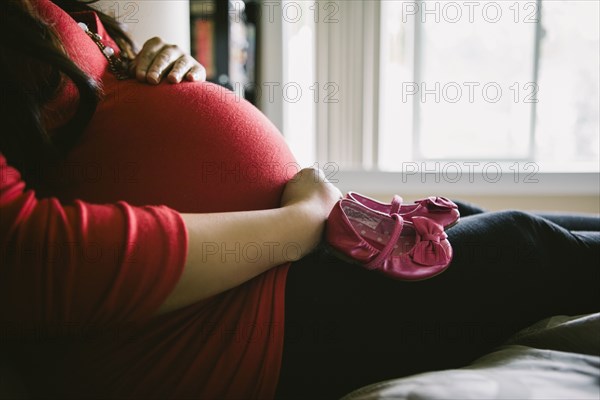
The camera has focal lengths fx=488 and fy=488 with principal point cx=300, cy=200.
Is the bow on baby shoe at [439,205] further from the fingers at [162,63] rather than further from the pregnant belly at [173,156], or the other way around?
the fingers at [162,63]

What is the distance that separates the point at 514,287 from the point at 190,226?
411mm

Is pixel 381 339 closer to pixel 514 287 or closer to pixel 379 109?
pixel 514 287

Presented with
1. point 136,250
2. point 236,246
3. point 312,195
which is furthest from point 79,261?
point 312,195

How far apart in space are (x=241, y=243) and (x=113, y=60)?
459 mm

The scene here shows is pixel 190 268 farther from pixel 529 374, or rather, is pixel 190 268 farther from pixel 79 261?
pixel 529 374

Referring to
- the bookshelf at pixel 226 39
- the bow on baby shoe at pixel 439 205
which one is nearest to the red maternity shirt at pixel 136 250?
the bow on baby shoe at pixel 439 205

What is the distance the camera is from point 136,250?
481mm

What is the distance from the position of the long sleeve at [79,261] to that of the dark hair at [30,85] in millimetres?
74

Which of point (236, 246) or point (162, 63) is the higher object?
point (162, 63)

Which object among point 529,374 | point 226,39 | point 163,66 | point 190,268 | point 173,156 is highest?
point 226,39

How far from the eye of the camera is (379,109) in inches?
80.4

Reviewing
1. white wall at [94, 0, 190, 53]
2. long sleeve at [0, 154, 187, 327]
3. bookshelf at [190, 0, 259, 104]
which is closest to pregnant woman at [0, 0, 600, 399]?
long sleeve at [0, 154, 187, 327]

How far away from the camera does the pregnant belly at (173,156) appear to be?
0.61 m

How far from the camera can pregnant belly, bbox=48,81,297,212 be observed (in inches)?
24.2
